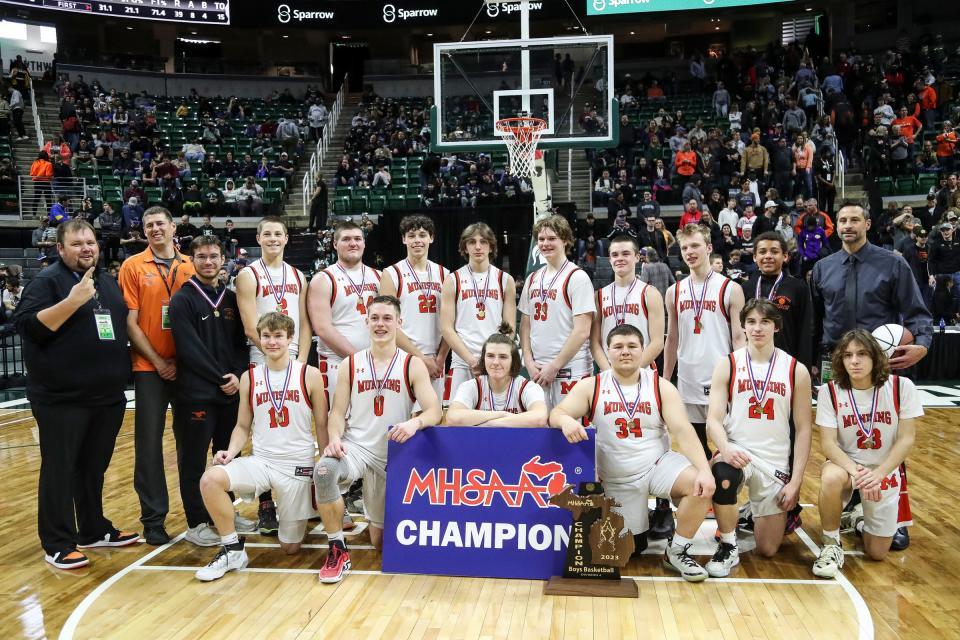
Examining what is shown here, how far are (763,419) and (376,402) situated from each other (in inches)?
92.3

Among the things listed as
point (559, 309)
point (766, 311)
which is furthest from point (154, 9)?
point (766, 311)

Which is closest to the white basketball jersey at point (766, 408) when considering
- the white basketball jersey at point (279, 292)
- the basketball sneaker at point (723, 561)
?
the basketball sneaker at point (723, 561)

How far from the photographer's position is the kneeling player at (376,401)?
4.91 metres

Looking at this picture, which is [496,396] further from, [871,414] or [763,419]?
[871,414]

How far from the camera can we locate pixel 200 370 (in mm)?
5086

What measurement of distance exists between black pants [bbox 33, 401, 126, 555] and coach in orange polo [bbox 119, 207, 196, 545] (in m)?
0.22

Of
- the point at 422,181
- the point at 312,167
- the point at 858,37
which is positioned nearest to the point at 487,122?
the point at 422,181

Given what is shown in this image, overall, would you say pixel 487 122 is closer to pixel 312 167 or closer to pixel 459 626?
pixel 459 626

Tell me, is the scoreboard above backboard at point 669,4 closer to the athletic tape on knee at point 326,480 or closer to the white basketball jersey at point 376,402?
the white basketball jersey at point 376,402

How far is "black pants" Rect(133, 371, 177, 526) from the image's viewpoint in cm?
519

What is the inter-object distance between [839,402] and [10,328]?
35.8 feet

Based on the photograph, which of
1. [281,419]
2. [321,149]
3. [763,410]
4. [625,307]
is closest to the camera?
[763,410]

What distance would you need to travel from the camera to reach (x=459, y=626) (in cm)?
394

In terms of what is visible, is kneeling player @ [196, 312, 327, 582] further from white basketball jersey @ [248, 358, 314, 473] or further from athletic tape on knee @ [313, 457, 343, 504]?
athletic tape on knee @ [313, 457, 343, 504]
